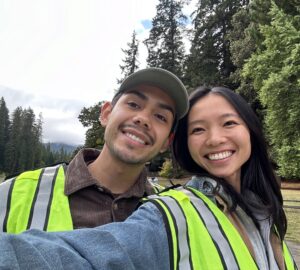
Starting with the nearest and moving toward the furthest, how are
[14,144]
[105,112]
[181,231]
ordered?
[181,231] < [105,112] < [14,144]

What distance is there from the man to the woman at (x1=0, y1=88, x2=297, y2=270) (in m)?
0.19

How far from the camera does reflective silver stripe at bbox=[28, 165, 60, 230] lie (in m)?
1.54

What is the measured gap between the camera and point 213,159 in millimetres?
1926

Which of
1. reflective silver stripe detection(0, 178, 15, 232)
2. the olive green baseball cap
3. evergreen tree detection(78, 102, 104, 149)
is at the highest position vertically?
evergreen tree detection(78, 102, 104, 149)

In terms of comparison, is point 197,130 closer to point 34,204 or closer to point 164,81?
point 164,81

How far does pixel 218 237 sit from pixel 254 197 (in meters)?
0.70

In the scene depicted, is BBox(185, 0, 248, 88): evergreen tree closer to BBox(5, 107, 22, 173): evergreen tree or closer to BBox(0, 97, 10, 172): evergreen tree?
BBox(5, 107, 22, 173): evergreen tree

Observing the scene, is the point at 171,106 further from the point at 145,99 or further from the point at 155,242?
the point at 155,242

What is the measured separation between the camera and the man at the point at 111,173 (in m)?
1.59

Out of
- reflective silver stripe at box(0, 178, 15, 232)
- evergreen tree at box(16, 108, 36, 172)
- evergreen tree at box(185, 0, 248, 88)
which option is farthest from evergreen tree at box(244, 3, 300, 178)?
evergreen tree at box(16, 108, 36, 172)

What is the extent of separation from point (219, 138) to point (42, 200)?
101cm

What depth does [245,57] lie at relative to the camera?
2373 cm

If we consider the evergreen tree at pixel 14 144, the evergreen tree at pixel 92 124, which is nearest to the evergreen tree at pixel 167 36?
the evergreen tree at pixel 92 124

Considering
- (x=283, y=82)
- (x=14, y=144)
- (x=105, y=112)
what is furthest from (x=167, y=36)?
(x=14, y=144)
